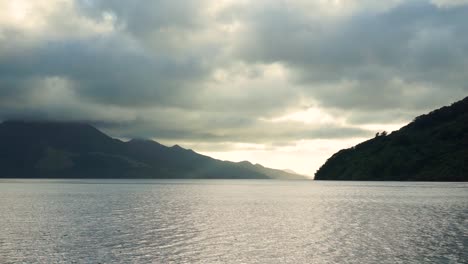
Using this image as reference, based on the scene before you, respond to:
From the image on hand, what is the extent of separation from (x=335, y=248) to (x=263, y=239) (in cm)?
1225

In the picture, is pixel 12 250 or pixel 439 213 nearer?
pixel 12 250

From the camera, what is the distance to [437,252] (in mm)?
58625

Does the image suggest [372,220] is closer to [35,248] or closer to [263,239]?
[263,239]

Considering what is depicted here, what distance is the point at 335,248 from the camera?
63.4m

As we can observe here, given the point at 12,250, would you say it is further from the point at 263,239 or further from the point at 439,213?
the point at 439,213

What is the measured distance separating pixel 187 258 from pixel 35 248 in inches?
837

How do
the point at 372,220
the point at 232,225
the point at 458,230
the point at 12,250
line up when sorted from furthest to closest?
the point at 372,220, the point at 232,225, the point at 458,230, the point at 12,250

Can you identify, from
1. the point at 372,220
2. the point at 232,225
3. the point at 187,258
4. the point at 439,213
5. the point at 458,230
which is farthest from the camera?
the point at 439,213

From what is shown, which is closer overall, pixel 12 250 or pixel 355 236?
pixel 12 250

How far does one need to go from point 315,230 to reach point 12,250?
48.0 metres

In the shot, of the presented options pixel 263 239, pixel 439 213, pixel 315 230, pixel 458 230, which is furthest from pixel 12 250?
pixel 439 213

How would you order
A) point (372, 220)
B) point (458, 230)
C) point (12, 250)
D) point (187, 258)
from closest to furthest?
point (187, 258) < point (12, 250) < point (458, 230) < point (372, 220)

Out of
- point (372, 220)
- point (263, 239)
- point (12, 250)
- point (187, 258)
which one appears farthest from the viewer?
point (372, 220)

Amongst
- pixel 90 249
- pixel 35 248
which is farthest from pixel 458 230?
pixel 35 248
